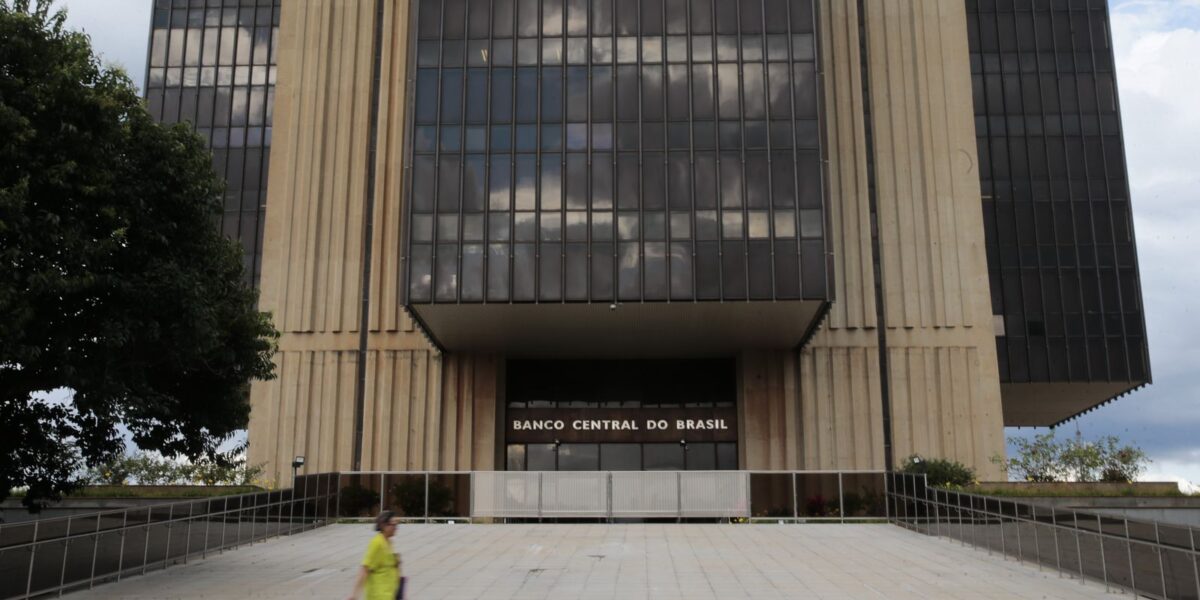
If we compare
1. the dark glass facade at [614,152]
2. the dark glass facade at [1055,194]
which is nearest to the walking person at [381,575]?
the dark glass facade at [614,152]

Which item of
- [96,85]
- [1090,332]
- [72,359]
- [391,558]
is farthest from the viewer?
[1090,332]

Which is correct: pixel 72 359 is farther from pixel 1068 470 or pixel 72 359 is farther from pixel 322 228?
pixel 1068 470

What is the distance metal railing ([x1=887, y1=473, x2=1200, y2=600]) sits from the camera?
13602 mm

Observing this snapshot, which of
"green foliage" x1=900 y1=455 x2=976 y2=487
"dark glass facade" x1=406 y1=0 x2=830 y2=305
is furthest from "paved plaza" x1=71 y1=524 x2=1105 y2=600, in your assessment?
"dark glass facade" x1=406 y1=0 x2=830 y2=305

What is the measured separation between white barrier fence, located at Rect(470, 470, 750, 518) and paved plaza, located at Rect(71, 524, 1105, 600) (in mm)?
2666

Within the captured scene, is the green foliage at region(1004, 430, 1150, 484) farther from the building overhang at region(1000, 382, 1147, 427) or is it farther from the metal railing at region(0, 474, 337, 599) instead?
the metal railing at region(0, 474, 337, 599)

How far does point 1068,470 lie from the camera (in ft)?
132

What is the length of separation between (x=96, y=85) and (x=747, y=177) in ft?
66.1

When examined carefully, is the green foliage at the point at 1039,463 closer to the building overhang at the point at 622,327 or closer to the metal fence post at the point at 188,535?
the building overhang at the point at 622,327

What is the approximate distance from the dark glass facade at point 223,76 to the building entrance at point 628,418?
1692 cm

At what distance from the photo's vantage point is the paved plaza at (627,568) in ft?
53.3

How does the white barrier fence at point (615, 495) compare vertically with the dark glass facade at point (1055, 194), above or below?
below

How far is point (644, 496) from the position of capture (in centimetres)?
2939

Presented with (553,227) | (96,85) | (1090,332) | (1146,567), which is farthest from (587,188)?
(1090,332)
